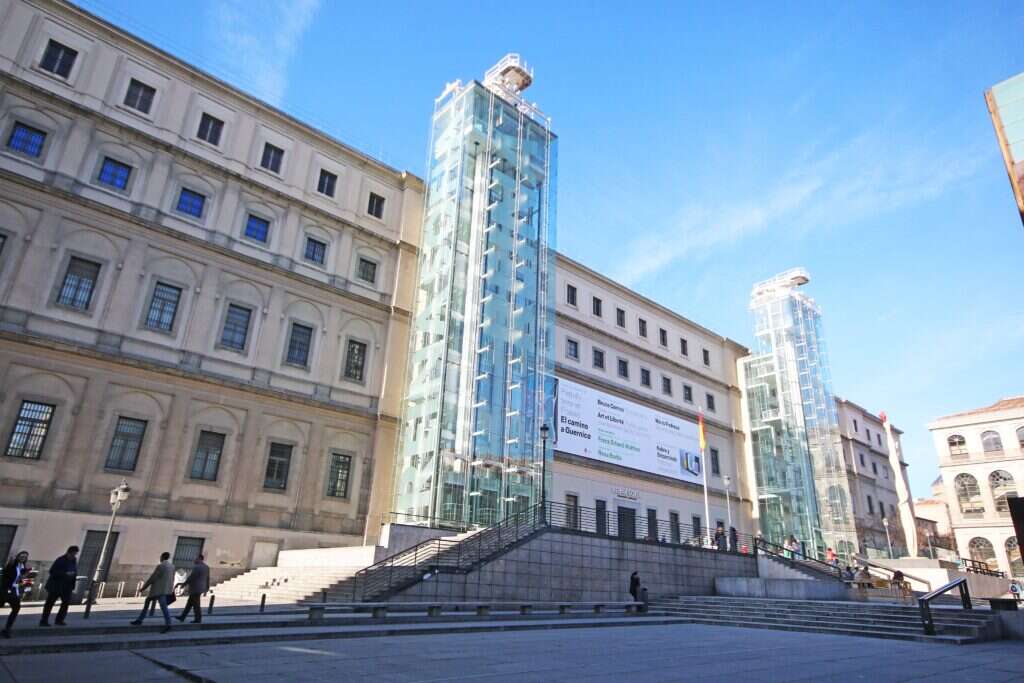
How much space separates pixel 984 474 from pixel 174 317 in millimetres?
64477

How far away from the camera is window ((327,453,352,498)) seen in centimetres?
2381

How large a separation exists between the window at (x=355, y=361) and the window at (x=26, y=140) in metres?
12.2

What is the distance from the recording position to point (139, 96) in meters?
22.9

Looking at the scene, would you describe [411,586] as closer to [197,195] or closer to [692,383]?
[197,195]

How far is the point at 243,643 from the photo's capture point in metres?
9.66

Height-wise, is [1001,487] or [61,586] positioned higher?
[1001,487]

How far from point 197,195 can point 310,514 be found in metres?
12.7

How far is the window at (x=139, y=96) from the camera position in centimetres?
2264

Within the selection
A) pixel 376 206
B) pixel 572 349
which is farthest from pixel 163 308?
pixel 572 349

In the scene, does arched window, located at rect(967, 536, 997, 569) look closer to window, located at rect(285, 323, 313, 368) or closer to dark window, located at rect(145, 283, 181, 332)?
window, located at rect(285, 323, 313, 368)

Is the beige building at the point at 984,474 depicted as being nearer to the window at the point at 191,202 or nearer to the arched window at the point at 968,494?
the arched window at the point at 968,494

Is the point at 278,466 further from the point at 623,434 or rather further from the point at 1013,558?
the point at 1013,558

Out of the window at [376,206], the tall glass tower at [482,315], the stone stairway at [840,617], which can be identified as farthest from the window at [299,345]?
the stone stairway at [840,617]

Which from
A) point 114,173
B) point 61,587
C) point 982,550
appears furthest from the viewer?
point 982,550
